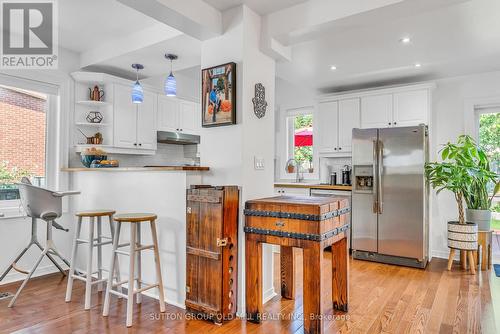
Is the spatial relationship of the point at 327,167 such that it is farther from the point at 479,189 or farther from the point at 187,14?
the point at 187,14

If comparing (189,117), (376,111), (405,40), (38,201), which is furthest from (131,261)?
(376,111)

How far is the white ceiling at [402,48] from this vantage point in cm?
267

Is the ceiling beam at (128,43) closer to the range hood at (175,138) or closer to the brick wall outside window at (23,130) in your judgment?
the brick wall outside window at (23,130)

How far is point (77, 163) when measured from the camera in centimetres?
378

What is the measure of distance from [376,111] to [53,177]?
425cm

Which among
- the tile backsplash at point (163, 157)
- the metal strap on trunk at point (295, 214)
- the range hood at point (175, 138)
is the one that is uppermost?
the range hood at point (175, 138)

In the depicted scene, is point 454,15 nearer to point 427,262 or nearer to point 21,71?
point 427,262

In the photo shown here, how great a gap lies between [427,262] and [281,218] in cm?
285

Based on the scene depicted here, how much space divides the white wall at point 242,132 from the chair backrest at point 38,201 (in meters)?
1.48

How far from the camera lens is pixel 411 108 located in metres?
4.26

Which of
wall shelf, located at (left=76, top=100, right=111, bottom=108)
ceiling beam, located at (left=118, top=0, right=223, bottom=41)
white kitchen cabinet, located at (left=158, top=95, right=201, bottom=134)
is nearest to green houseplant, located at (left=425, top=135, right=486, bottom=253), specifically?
ceiling beam, located at (left=118, top=0, right=223, bottom=41)

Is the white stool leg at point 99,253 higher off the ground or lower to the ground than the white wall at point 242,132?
lower

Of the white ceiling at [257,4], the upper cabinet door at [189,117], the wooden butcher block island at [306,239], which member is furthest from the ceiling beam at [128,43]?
the wooden butcher block island at [306,239]

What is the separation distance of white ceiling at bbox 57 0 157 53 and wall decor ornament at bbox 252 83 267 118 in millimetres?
1246
